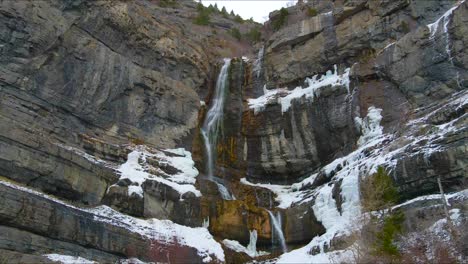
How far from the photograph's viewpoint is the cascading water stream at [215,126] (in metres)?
35.9

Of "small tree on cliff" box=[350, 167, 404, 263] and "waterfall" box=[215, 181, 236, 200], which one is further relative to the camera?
"waterfall" box=[215, 181, 236, 200]

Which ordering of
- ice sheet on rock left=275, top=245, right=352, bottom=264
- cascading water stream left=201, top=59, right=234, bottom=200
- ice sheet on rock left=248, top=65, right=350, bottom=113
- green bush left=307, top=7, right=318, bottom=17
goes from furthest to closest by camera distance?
1. green bush left=307, top=7, right=318, bottom=17
2. ice sheet on rock left=248, top=65, right=350, bottom=113
3. cascading water stream left=201, top=59, right=234, bottom=200
4. ice sheet on rock left=275, top=245, right=352, bottom=264

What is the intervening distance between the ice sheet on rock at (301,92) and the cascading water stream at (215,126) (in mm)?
2518

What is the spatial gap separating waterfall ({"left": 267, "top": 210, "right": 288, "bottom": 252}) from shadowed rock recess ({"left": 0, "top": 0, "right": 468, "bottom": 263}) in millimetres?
89

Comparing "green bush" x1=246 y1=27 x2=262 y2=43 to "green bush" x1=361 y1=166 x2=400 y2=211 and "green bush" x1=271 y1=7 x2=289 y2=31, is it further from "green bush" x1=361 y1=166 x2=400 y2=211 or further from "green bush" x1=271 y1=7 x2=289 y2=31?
"green bush" x1=361 y1=166 x2=400 y2=211

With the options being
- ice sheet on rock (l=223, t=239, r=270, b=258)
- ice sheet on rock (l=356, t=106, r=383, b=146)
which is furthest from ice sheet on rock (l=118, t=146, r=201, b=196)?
ice sheet on rock (l=356, t=106, r=383, b=146)

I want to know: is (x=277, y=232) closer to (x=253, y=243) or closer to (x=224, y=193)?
(x=253, y=243)

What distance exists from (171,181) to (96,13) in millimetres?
13447

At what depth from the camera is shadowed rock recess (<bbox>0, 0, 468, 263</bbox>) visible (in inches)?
996

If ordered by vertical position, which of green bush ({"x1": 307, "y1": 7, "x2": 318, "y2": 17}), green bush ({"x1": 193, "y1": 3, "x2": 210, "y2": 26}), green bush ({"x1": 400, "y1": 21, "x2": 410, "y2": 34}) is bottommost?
green bush ({"x1": 400, "y1": 21, "x2": 410, "y2": 34})

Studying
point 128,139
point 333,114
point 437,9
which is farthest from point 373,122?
point 128,139

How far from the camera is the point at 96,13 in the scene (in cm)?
3634

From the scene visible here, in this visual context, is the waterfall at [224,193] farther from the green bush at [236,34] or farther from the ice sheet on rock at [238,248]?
the green bush at [236,34]

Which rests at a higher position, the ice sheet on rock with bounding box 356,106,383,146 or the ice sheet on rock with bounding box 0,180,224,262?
the ice sheet on rock with bounding box 356,106,383,146
